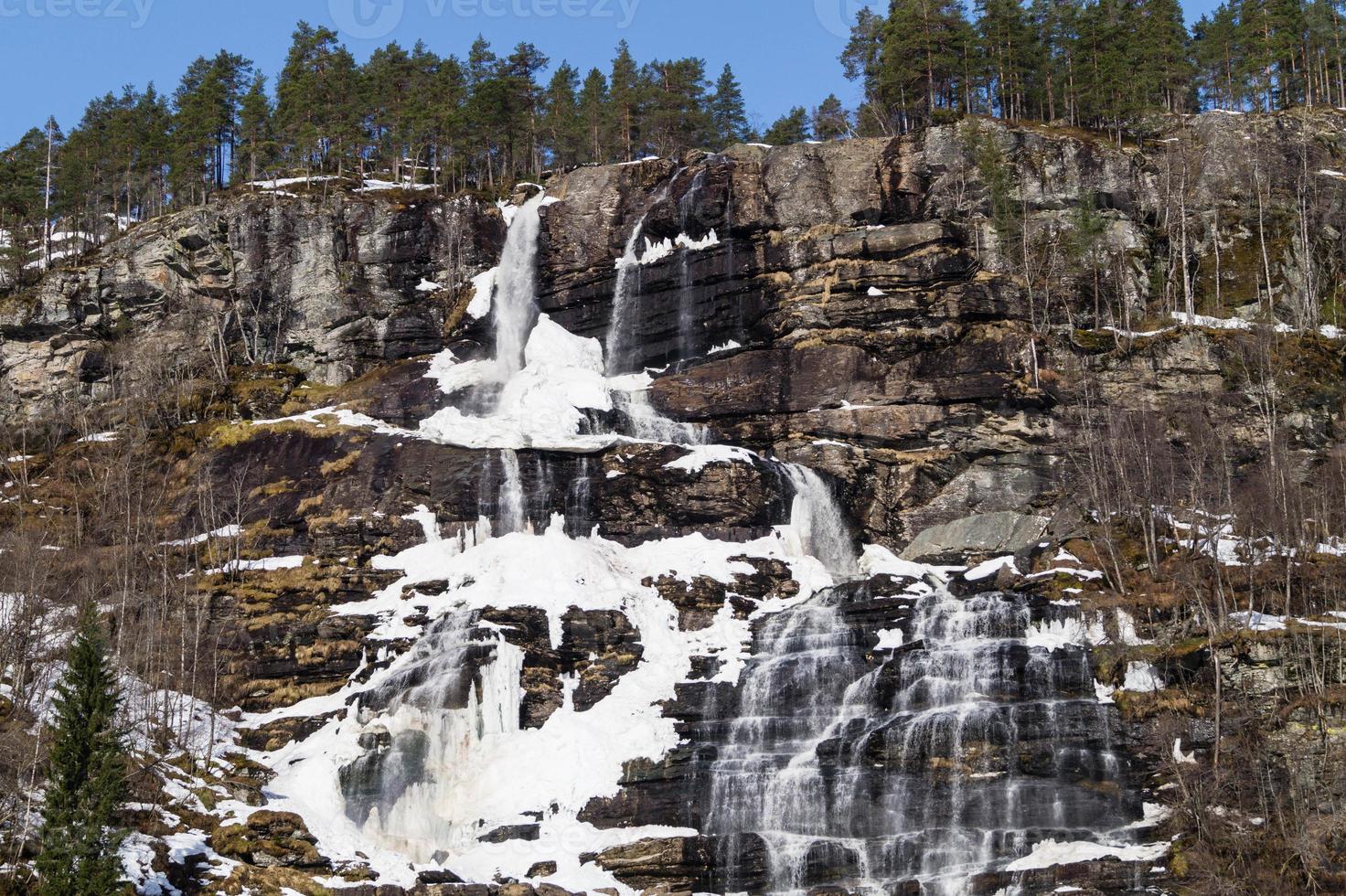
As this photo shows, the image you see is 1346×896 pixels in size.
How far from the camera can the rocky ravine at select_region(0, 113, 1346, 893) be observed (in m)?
37.8

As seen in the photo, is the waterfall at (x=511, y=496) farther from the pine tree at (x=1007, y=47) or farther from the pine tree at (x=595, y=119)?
the pine tree at (x=1007, y=47)

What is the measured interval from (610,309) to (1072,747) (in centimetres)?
3559

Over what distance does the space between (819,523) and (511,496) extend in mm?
12691

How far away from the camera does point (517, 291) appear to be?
221 ft

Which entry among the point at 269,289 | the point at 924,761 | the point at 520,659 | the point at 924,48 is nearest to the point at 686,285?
the point at 924,48

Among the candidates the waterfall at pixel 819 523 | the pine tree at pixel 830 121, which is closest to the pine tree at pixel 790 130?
the pine tree at pixel 830 121

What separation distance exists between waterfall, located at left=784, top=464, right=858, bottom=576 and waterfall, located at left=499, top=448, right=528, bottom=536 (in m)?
11.0

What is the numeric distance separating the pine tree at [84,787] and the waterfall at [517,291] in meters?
33.2

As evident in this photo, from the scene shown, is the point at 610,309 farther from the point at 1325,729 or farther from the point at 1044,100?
the point at 1325,729

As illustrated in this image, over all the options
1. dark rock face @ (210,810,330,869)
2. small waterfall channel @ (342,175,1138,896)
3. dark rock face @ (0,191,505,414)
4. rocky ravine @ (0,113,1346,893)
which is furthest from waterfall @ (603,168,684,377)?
dark rock face @ (210,810,330,869)

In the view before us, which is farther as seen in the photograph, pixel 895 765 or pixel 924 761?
pixel 895 765

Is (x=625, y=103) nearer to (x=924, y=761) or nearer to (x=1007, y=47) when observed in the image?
(x=1007, y=47)

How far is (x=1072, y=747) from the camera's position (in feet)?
120

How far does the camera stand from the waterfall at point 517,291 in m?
65.6
